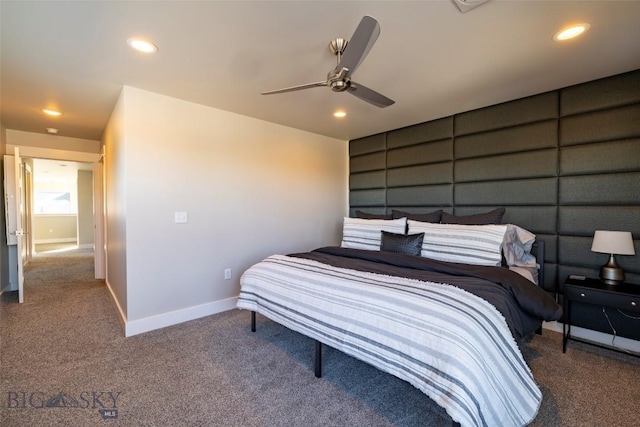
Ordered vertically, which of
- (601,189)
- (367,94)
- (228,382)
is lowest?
(228,382)

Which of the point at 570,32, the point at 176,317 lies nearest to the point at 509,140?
the point at 570,32

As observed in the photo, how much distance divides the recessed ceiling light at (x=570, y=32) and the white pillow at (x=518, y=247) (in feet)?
5.15

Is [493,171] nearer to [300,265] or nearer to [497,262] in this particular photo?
[497,262]

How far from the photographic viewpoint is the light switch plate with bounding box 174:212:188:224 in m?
3.06

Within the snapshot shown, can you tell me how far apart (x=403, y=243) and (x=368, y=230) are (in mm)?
574

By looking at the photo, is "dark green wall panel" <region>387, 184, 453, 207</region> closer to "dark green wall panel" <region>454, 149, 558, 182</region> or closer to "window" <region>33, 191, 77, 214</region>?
"dark green wall panel" <region>454, 149, 558, 182</region>

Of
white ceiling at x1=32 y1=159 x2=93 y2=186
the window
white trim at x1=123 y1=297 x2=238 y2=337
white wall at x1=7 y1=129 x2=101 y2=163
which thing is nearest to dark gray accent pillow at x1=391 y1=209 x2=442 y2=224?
white trim at x1=123 y1=297 x2=238 y2=337

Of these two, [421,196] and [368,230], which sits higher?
[421,196]

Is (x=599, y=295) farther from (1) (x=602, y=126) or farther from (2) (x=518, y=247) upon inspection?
A: (1) (x=602, y=126)

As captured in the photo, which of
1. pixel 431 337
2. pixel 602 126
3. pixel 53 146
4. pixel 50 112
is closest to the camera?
pixel 431 337

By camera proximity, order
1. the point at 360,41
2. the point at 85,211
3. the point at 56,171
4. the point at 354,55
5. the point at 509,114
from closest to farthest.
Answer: the point at 360,41, the point at 354,55, the point at 509,114, the point at 56,171, the point at 85,211

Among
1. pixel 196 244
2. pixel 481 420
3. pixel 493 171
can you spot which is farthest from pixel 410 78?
pixel 196 244

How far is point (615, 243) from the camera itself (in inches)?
87.8

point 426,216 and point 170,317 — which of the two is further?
point 426,216
